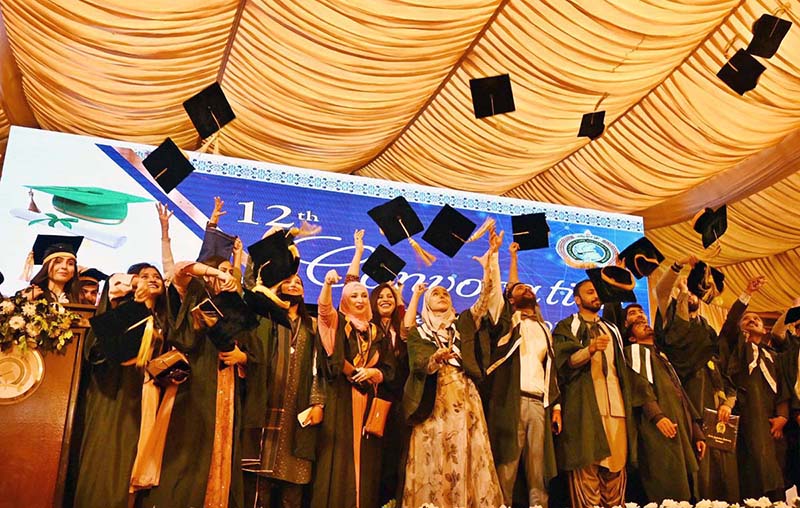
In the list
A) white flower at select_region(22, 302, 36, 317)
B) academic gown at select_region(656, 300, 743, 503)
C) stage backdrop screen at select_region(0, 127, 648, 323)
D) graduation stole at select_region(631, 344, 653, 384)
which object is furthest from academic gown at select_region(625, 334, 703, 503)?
white flower at select_region(22, 302, 36, 317)

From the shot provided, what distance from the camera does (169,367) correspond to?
3389 mm

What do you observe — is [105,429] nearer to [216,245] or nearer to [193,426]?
[193,426]

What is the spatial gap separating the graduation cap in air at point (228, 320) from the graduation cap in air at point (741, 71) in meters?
3.19

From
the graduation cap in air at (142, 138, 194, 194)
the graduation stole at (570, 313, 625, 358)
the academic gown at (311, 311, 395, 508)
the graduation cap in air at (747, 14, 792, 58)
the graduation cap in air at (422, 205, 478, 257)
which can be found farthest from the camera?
the graduation cap in air at (747, 14, 792, 58)

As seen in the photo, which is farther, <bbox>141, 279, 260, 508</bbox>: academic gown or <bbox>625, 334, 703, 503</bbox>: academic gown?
<bbox>625, 334, 703, 503</bbox>: academic gown

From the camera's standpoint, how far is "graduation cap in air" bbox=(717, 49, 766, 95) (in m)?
4.81

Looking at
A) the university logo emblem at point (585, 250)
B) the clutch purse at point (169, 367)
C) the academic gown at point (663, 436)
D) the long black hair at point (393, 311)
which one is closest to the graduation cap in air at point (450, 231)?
the long black hair at point (393, 311)

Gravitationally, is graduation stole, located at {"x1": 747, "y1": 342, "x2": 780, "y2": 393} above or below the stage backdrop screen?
below

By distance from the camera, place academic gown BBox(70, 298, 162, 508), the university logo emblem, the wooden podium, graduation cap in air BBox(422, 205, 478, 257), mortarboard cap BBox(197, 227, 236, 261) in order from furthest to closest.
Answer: the university logo emblem
mortarboard cap BBox(197, 227, 236, 261)
graduation cap in air BBox(422, 205, 478, 257)
academic gown BBox(70, 298, 162, 508)
the wooden podium

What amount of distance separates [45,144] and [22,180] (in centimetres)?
34

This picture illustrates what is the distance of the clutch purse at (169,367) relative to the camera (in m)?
3.39

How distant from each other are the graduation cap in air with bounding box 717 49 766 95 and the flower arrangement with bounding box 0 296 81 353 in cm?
391

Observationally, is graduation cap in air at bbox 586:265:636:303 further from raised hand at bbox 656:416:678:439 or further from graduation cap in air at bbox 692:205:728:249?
graduation cap in air at bbox 692:205:728:249

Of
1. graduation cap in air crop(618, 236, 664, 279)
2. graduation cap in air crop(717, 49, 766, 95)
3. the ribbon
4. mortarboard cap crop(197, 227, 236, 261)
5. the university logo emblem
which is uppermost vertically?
graduation cap in air crop(717, 49, 766, 95)
